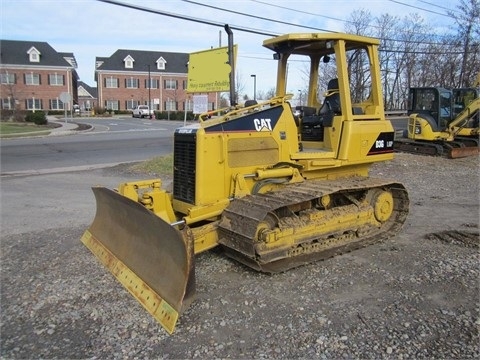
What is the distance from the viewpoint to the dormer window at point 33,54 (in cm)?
6494

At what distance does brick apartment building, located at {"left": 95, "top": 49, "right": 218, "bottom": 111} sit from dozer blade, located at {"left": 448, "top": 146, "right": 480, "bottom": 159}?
59.9 metres

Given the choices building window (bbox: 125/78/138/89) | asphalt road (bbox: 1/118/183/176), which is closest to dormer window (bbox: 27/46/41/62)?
building window (bbox: 125/78/138/89)

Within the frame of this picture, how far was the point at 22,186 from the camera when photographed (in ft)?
34.2

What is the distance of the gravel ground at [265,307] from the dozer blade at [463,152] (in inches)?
430

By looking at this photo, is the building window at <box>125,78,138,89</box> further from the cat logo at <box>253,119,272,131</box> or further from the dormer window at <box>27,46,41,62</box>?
the cat logo at <box>253,119,272,131</box>

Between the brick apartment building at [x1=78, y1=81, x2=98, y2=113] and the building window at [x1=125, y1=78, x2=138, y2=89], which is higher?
the building window at [x1=125, y1=78, x2=138, y2=89]

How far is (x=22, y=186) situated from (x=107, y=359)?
8.27 metres

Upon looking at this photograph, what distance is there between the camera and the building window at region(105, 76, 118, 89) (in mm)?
72688

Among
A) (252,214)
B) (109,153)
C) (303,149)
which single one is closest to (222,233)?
(252,214)

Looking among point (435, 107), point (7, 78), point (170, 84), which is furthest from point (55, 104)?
point (435, 107)

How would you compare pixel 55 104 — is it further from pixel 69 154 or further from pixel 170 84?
pixel 69 154

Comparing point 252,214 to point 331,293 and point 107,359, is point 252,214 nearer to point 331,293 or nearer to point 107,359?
point 331,293

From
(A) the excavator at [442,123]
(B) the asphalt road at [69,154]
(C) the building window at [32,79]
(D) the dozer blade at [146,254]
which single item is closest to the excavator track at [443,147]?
(A) the excavator at [442,123]

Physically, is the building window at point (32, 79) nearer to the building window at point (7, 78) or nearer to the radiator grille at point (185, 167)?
the building window at point (7, 78)
